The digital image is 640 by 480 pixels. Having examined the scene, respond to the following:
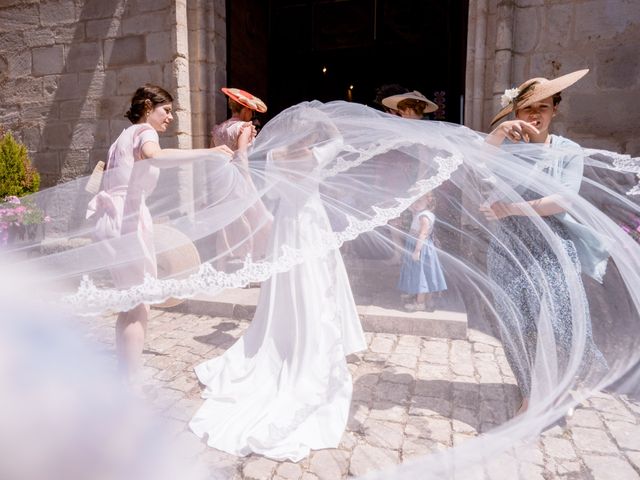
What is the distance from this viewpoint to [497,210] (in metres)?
2.40

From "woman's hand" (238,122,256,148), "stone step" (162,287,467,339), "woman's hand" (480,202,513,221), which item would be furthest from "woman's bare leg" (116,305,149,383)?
"woman's hand" (480,202,513,221)

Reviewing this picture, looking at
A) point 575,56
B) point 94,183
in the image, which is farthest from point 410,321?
point 575,56

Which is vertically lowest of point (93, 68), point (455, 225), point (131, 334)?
point (131, 334)

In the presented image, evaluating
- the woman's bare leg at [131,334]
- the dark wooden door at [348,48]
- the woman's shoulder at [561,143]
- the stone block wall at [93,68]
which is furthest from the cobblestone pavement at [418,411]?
the dark wooden door at [348,48]

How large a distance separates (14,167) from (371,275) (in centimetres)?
549

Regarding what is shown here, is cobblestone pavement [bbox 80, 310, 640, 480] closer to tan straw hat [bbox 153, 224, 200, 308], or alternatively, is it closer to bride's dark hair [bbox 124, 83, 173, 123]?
tan straw hat [bbox 153, 224, 200, 308]

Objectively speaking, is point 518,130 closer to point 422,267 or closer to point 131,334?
point 422,267

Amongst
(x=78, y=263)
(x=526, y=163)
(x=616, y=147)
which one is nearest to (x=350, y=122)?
(x=526, y=163)

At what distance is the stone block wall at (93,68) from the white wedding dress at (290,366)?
12.3ft

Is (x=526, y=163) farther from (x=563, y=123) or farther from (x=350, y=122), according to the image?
(x=563, y=123)

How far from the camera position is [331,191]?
260cm

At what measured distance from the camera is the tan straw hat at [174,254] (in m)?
2.06

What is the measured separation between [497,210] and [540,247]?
0.32m

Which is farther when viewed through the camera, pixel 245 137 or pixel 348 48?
pixel 348 48
